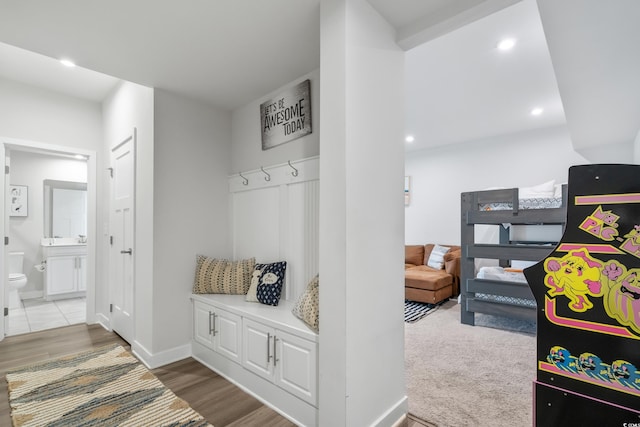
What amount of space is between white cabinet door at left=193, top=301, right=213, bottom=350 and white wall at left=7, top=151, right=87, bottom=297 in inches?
159

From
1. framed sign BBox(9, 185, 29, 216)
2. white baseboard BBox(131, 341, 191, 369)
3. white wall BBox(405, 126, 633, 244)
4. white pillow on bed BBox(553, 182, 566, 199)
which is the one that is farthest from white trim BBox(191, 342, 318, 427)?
white wall BBox(405, 126, 633, 244)

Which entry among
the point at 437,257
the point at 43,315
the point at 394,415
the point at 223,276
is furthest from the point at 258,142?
the point at 43,315

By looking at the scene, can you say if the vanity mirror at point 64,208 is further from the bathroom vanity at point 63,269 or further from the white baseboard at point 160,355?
the white baseboard at point 160,355

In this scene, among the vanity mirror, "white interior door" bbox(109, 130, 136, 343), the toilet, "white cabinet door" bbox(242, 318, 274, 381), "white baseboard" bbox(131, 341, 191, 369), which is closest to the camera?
"white cabinet door" bbox(242, 318, 274, 381)

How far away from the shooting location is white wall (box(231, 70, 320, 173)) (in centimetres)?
234

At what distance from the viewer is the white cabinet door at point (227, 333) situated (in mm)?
2291

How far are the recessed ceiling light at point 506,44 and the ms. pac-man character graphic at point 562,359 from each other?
2277mm

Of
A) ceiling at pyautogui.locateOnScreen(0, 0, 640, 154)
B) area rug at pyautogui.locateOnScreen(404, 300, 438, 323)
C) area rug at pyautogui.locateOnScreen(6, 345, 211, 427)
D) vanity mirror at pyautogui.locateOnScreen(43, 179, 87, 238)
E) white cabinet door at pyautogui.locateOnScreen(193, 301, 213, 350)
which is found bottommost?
area rug at pyautogui.locateOnScreen(404, 300, 438, 323)

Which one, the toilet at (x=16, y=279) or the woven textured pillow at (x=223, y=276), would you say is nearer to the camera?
the woven textured pillow at (x=223, y=276)

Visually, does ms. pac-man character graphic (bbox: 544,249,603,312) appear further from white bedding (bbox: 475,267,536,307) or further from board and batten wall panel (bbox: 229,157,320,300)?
white bedding (bbox: 475,267,536,307)

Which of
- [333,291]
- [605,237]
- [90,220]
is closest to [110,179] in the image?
[90,220]

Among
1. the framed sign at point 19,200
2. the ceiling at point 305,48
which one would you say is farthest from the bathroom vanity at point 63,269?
the ceiling at point 305,48

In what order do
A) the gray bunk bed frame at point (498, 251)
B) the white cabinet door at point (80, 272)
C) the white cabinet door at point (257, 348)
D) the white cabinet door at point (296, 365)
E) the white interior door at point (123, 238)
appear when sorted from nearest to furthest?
the white cabinet door at point (296, 365), the white cabinet door at point (257, 348), the white interior door at point (123, 238), the gray bunk bed frame at point (498, 251), the white cabinet door at point (80, 272)

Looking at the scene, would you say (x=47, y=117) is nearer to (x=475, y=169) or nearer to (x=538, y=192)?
(x=538, y=192)
